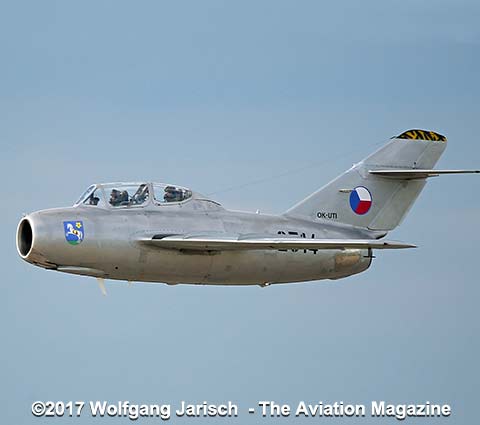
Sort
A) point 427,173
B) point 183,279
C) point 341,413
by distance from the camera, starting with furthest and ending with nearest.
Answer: point 427,173, point 183,279, point 341,413

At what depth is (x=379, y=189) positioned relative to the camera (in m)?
32.8

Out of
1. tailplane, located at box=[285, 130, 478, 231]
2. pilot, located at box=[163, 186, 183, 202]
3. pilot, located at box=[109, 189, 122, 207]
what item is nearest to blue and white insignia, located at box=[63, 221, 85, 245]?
pilot, located at box=[109, 189, 122, 207]

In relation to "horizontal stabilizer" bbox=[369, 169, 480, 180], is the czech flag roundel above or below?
below

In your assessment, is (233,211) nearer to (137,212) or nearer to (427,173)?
(137,212)

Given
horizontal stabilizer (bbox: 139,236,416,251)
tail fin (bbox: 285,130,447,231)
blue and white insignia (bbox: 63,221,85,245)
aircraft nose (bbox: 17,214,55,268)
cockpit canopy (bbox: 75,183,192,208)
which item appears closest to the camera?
aircraft nose (bbox: 17,214,55,268)

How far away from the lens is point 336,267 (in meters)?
31.0

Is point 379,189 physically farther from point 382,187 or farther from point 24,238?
point 24,238

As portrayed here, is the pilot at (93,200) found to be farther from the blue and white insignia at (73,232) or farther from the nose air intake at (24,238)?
the nose air intake at (24,238)

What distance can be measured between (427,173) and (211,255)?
6.09 meters

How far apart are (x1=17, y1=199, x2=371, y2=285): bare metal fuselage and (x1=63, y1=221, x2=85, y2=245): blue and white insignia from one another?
0.09 meters

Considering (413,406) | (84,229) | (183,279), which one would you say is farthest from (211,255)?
(413,406)

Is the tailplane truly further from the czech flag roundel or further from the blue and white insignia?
the blue and white insignia

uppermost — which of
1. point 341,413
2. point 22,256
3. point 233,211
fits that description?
point 233,211

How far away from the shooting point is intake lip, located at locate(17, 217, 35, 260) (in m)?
27.6
